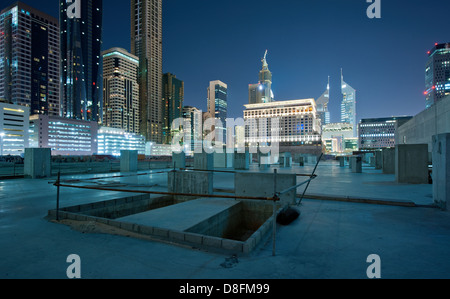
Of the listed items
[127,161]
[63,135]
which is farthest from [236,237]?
[63,135]

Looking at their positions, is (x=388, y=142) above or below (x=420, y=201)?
above

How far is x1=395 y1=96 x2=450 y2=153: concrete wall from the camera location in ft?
79.6

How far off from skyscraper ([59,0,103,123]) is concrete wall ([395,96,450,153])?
201m

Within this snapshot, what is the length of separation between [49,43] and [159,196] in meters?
216

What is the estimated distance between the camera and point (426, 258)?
12.7ft

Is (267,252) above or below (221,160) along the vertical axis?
below

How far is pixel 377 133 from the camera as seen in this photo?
5748 inches

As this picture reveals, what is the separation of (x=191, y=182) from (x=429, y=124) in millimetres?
33825

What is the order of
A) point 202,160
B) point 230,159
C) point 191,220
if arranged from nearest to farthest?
point 191,220 < point 202,160 < point 230,159

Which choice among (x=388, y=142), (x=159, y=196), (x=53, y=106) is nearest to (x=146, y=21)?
(x=53, y=106)

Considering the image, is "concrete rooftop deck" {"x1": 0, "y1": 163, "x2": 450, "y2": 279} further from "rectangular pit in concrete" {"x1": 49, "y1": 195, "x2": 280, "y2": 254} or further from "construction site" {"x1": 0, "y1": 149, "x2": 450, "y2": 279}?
"rectangular pit in concrete" {"x1": 49, "y1": 195, "x2": 280, "y2": 254}

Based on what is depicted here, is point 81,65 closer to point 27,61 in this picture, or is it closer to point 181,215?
point 27,61

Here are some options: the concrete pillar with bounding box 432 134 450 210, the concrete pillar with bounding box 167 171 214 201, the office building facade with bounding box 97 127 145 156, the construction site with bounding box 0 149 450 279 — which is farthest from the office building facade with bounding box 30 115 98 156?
the concrete pillar with bounding box 432 134 450 210
